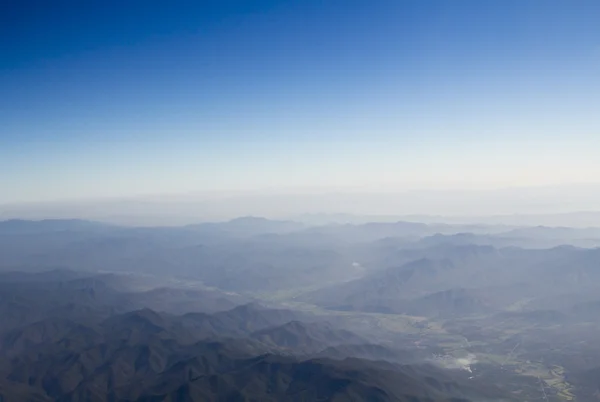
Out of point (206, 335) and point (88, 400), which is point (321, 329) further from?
point (88, 400)

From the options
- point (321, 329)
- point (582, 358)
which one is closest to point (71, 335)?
point (321, 329)

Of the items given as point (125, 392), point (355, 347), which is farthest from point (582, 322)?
point (125, 392)

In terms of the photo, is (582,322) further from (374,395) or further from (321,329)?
(374,395)

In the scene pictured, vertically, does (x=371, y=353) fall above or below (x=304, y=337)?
below

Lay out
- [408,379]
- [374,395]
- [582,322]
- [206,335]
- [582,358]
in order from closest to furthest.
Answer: [374,395]
[408,379]
[582,358]
[206,335]
[582,322]

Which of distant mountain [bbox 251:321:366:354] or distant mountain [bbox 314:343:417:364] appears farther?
distant mountain [bbox 251:321:366:354]

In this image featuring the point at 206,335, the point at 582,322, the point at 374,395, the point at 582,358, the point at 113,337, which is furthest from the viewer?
the point at 582,322

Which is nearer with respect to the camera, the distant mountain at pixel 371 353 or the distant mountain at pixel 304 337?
the distant mountain at pixel 371 353

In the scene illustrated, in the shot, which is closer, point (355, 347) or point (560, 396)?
point (560, 396)

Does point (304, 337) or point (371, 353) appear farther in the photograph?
point (304, 337)

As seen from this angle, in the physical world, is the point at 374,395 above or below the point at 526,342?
above
